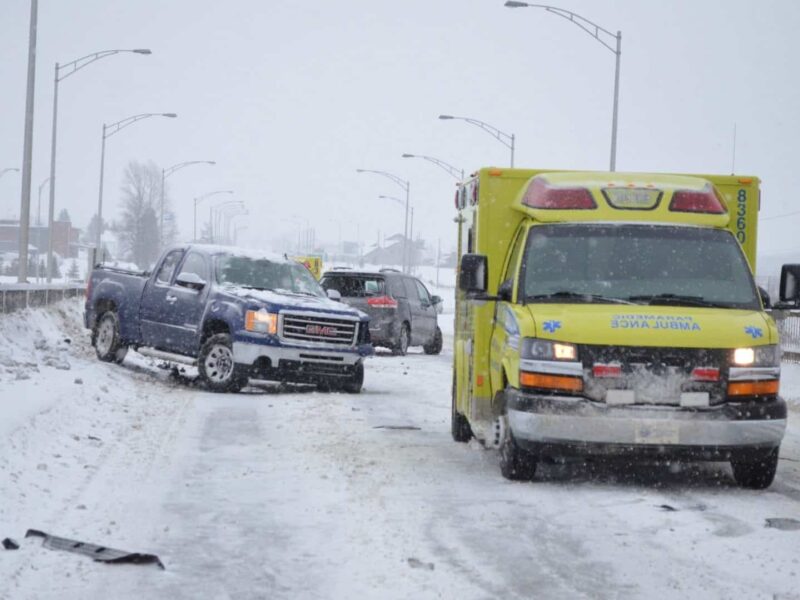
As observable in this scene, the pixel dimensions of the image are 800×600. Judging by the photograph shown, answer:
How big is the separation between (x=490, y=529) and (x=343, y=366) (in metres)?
9.47

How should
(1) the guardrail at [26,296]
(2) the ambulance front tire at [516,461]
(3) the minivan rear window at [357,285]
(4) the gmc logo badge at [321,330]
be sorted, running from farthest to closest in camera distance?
(3) the minivan rear window at [357,285] < (1) the guardrail at [26,296] < (4) the gmc logo badge at [321,330] < (2) the ambulance front tire at [516,461]

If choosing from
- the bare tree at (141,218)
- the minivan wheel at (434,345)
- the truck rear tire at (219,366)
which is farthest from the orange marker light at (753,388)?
the bare tree at (141,218)

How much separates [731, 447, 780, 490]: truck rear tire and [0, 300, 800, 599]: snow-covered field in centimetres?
12

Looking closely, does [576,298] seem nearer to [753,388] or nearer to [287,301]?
[753,388]

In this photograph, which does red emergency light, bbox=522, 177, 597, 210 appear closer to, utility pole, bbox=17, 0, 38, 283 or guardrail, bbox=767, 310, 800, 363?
guardrail, bbox=767, 310, 800, 363

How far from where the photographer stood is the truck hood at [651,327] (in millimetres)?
9375

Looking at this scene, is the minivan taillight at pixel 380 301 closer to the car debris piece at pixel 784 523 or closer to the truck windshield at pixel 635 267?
the truck windshield at pixel 635 267

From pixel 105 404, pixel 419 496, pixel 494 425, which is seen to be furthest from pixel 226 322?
pixel 419 496

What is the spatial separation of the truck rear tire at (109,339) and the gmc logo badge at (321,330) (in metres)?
4.09

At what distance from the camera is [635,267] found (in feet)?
33.8

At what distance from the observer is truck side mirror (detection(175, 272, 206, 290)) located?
58.1 feet

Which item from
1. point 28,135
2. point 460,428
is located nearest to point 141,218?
point 28,135

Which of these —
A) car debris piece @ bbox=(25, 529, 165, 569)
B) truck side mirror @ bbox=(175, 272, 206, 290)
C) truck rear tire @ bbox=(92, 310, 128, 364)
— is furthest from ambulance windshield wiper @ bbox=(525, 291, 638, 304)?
truck rear tire @ bbox=(92, 310, 128, 364)

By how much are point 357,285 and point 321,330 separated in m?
9.31
